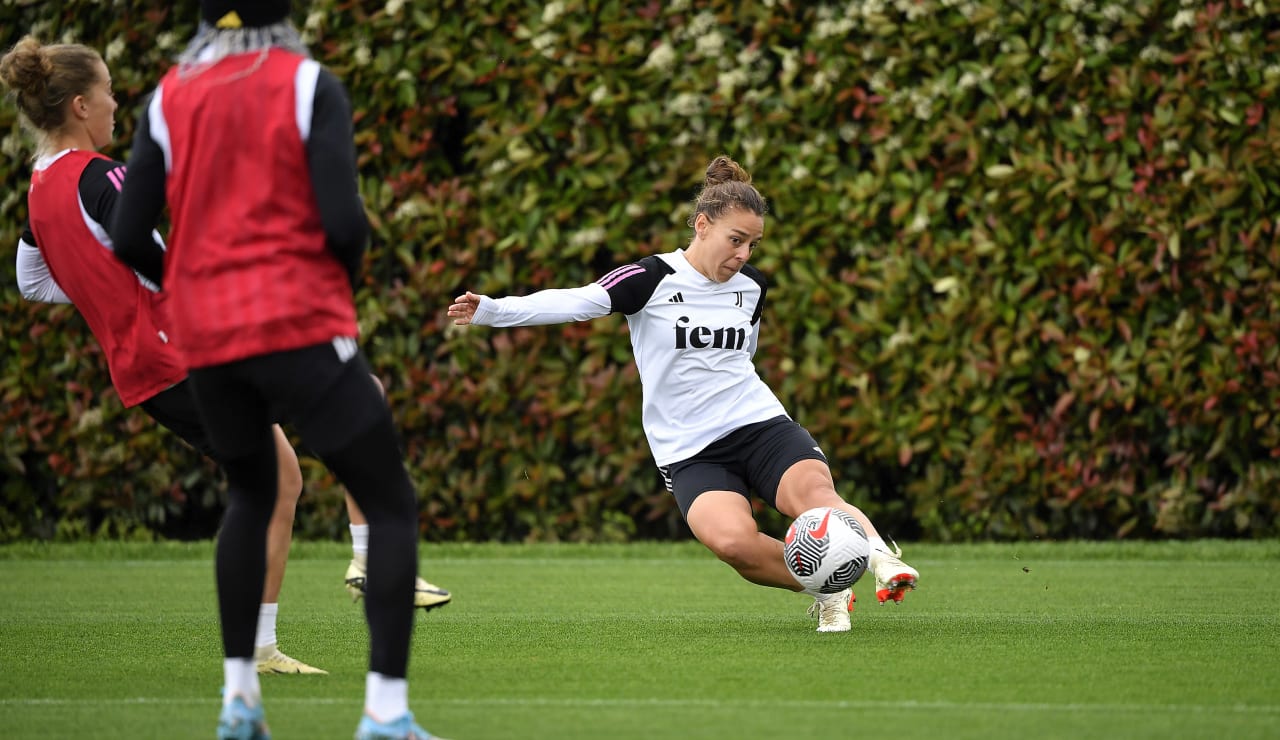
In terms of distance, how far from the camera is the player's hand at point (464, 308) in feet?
18.2

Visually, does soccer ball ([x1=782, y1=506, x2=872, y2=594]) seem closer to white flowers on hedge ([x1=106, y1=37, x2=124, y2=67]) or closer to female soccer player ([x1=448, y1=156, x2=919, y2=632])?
female soccer player ([x1=448, y1=156, x2=919, y2=632])

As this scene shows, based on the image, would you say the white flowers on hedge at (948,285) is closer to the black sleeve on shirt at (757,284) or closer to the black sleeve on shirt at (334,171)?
the black sleeve on shirt at (757,284)

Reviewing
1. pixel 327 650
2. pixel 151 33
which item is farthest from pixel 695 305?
pixel 151 33

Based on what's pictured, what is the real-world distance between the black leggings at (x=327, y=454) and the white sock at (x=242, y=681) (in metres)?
0.02

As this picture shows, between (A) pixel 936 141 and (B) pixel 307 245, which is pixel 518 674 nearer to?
(B) pixel 307 245

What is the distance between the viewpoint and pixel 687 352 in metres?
6.39

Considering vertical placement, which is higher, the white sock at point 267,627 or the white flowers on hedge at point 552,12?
the white flowers on hedge at point 552,12

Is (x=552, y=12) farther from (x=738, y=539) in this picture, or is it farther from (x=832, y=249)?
(x=738, y=539)

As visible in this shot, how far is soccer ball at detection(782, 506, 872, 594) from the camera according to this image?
550cm

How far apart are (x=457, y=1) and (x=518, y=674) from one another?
575 cm

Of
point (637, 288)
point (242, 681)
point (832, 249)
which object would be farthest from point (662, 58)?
point (242, 681)

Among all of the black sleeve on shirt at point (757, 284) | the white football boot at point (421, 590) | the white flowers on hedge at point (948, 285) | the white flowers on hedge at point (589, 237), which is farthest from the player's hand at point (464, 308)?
the white flowers on hedge at point (948, 285)

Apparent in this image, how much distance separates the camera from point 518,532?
9969 mm

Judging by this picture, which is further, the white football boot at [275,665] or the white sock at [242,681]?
the white football boot at [275,665]
